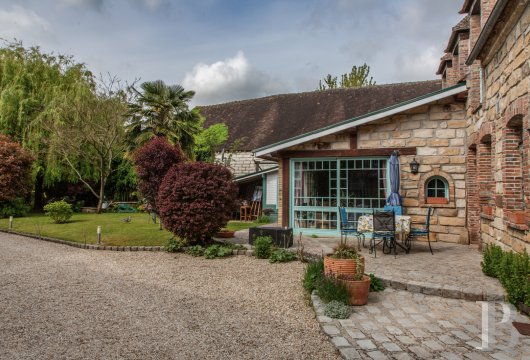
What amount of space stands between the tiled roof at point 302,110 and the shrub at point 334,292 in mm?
14386

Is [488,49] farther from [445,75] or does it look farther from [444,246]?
[445,75]

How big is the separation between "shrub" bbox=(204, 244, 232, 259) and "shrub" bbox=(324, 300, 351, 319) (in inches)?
184

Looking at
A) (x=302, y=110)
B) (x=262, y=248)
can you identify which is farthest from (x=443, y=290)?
(x=302, y=110)

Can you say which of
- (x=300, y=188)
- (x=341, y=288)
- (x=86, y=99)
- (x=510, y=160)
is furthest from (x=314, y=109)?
(x=341, y=288)

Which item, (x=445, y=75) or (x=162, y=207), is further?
(x=445, y=75)

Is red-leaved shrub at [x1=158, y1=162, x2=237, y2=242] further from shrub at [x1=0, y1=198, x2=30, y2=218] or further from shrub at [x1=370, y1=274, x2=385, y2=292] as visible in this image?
shrub at [x1=0, y1=198, x2=30, y2=218]

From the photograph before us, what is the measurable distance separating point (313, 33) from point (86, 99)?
1511 centimetres

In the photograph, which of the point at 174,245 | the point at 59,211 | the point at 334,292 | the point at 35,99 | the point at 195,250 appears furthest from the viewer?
the point at 35,99

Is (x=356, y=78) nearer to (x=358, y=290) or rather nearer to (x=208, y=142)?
(x=208, y=142)

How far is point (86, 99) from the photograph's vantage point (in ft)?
66.6

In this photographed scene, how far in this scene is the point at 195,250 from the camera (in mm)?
9484

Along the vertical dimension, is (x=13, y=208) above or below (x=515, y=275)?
above

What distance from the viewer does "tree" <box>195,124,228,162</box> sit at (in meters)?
19.8

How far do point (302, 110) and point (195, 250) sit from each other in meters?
13.7
